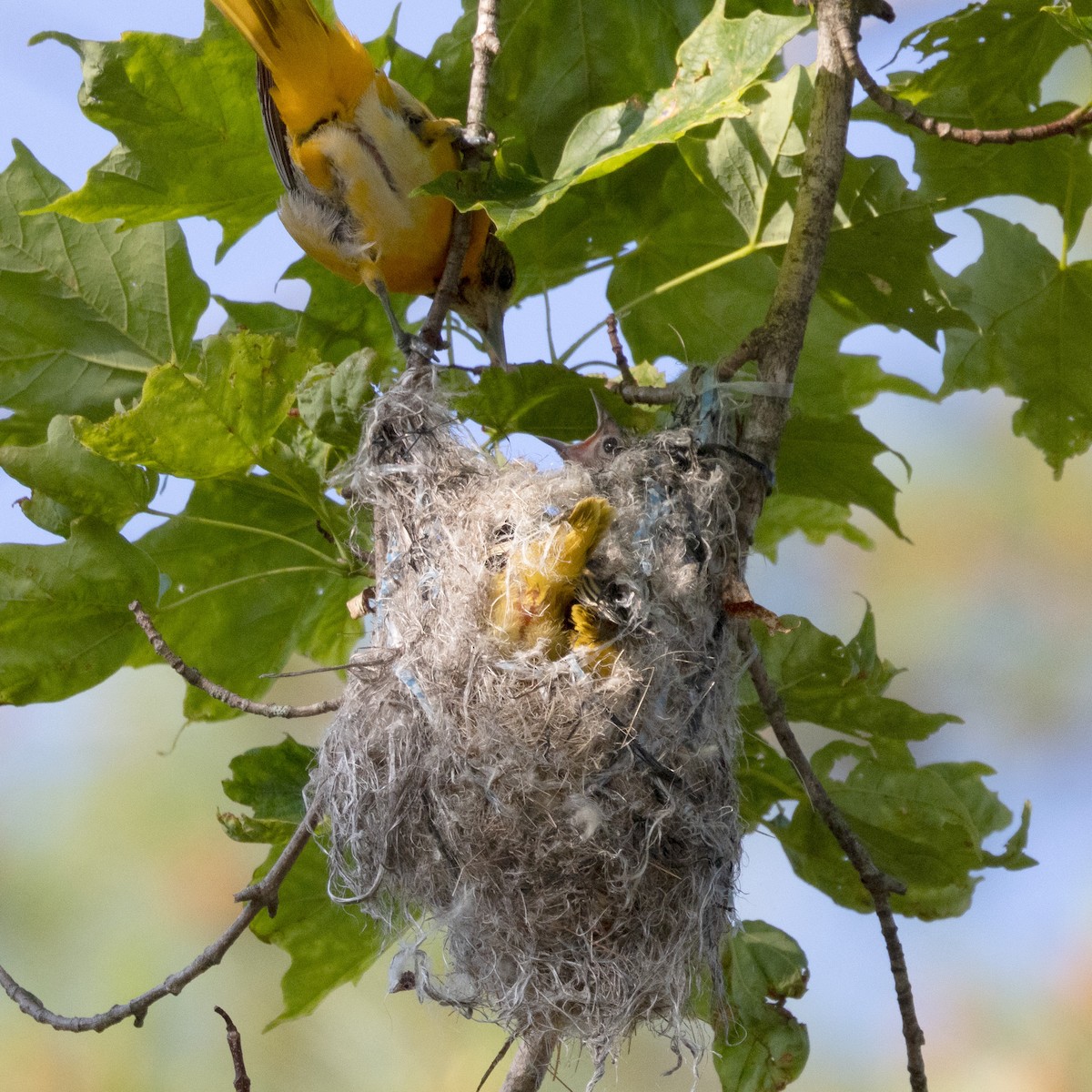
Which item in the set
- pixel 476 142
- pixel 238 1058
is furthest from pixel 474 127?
pixel 238 1058

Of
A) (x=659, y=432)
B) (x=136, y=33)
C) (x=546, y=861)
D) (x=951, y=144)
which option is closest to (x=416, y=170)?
(x=136, y=33)

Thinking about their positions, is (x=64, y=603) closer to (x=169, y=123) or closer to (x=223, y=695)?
(x=223, y=695)

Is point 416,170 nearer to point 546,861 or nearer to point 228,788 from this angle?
point 228,788

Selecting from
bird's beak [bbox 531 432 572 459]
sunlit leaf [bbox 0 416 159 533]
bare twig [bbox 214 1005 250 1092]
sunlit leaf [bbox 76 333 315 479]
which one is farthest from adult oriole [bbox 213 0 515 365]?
bare twig [bbox 214 1005 250 1092]

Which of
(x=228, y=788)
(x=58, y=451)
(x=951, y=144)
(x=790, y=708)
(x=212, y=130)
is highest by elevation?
(x=951, y=144)

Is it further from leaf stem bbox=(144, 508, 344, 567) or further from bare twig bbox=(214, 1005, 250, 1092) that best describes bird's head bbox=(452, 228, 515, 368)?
bare twig bbox=(214, 1005, 250, 1092)

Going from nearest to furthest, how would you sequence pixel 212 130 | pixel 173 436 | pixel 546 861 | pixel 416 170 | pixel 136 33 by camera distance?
pixel 546 861
pixel 173 436
pixel 136 33
pixel 212 130
pixel 416 170

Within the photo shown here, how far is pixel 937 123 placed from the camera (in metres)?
1.70

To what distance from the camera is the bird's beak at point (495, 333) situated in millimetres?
2480

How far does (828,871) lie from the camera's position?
1972 millimetres

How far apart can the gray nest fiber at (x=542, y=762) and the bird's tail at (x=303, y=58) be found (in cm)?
75

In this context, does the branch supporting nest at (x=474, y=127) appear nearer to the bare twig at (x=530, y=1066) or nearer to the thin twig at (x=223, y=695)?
the thin twig at (x=223, y=695)

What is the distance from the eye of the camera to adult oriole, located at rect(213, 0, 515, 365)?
2.18 m

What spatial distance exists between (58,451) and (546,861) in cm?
93
